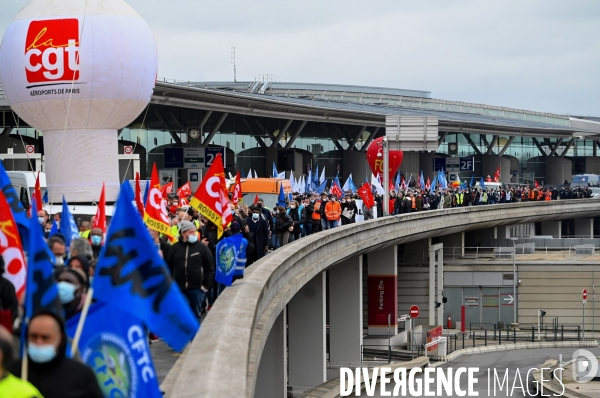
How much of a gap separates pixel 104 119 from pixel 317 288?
25.8 ft

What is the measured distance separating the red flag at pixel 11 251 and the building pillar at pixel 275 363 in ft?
50.1

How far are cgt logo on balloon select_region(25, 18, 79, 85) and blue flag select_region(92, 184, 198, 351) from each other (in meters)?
21.9

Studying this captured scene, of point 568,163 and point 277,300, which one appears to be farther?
point 568,163

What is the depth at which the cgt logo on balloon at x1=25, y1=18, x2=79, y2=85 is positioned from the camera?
28562 mm

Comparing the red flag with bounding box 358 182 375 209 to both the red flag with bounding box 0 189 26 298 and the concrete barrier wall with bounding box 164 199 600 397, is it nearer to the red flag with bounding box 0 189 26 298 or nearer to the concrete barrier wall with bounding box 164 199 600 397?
the concrete barrier wall with bounding box 164 199 600 397

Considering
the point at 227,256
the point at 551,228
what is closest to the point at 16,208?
the point at 227,256

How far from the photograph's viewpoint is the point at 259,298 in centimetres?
1603

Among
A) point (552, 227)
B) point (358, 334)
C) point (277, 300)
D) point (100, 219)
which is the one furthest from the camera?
point (552, 227)

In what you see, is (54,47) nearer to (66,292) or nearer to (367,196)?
(367,196)

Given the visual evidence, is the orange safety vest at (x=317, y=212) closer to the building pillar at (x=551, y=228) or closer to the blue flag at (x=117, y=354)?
the blue flag at (x=117, y=354)

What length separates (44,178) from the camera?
1275 inches

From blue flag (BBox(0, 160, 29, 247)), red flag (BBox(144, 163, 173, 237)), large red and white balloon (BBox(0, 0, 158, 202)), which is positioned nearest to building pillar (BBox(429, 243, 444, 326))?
large red and white balloon (BBox(0, 0, 158, 202))

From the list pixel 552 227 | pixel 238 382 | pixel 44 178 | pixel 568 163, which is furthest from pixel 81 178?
pixel 568 163

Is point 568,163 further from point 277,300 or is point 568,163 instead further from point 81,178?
point 277,300
